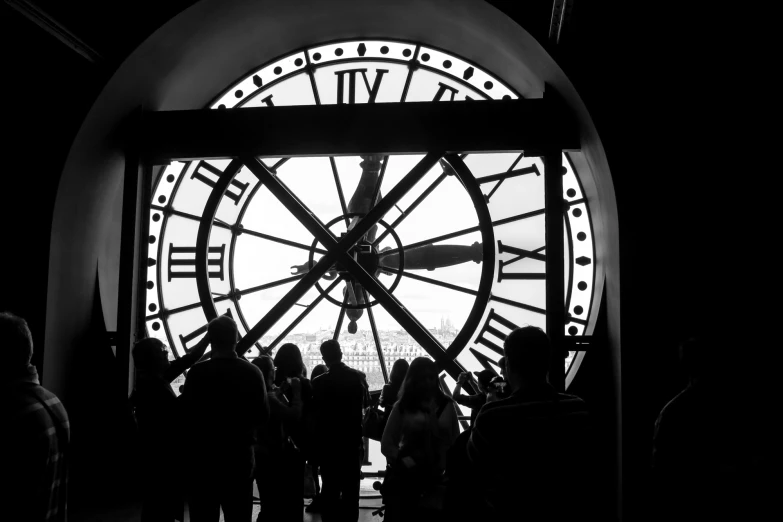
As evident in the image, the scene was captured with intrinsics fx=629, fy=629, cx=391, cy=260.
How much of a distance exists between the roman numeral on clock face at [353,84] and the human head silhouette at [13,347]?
2960 millimetres

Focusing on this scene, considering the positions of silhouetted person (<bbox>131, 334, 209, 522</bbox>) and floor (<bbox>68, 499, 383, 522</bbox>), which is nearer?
silhouetted person (<bbox>131, 334, 209, 522</bbox>)

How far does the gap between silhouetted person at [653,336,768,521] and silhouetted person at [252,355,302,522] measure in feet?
5.01

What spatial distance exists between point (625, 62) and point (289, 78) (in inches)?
95.7

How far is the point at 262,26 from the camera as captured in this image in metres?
3.96

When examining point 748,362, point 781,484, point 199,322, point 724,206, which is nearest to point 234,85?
point 199,322

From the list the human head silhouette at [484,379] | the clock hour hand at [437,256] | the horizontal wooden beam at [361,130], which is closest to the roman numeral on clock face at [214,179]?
the horizontal wooden beam at [361,130]

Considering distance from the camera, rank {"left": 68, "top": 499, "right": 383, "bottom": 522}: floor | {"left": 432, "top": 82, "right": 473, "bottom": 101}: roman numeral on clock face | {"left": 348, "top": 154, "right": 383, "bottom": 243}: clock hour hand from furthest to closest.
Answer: {"left": 432, "top": 82, "right": 473, "bottom": 101}: roman numeral on clock face
{"left": 348, "top": 154, "right": 383, "bottom": 243}: clock hour hand
{"left": 68, "top": 499, "right": 383, "bottom": 522}: floor

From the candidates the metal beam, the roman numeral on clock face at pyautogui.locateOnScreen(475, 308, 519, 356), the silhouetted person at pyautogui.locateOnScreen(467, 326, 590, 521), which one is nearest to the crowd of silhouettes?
the silhouetted person at pyautogui.locateOnScreen(467, 326, 590, 521)

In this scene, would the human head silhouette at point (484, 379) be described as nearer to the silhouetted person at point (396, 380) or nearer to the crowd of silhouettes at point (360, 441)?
the crowd of silhouettes at point (360, 441)

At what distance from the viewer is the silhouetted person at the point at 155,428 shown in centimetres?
245

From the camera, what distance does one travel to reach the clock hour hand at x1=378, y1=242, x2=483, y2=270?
400 cm

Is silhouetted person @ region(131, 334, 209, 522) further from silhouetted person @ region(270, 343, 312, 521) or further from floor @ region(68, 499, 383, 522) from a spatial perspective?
floor @ region(68, 499, 383, 522)

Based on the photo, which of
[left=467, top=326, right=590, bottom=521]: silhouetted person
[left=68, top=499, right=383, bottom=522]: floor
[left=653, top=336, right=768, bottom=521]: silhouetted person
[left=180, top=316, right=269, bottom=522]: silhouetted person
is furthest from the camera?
[left=68, top=499, right=383, bottom=522]: floor

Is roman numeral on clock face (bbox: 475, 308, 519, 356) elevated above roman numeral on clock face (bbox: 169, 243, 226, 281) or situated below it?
below
